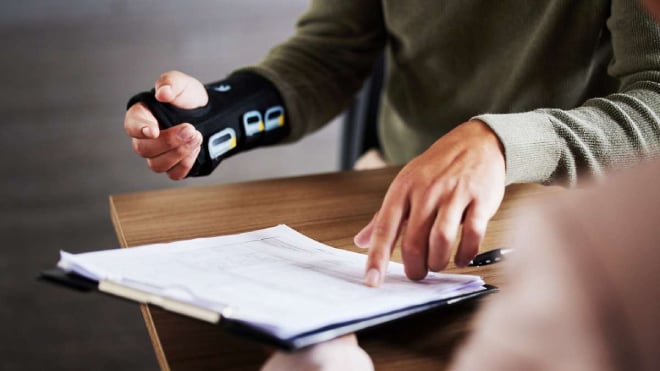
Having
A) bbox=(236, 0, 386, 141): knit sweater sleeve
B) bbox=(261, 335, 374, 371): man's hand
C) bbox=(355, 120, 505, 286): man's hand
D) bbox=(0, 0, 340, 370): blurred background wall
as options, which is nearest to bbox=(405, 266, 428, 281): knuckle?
bbox=(355, 120, 505, 286): man's hand

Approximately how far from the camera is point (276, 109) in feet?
3.60

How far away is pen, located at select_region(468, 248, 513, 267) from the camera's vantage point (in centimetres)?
76

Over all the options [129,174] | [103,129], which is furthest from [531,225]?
[103,129]

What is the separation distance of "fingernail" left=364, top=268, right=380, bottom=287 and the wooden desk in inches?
1.4

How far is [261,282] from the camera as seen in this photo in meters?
0.62

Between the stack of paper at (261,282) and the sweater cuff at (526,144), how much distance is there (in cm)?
14

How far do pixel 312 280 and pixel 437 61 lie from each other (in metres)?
0.61

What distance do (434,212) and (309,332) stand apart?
6.8 inches

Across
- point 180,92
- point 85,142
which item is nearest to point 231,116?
point 180,92

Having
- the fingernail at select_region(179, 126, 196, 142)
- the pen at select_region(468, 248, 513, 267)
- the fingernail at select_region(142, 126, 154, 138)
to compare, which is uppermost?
the fingernail at select_region(142, 126, 154, 138)

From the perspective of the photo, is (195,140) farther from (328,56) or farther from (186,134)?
(328,56)

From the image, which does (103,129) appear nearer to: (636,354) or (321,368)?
(321,368)

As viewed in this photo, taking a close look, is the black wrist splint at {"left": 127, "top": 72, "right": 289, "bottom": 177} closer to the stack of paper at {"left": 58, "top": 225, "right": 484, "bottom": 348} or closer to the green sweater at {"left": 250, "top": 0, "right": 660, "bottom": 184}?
the green sweater at {"left": 250, "top": 0, "right": 660, "bottom": 184}

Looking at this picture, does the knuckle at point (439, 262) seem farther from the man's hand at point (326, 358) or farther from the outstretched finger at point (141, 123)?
the outstretched finger at point (141, 123)
